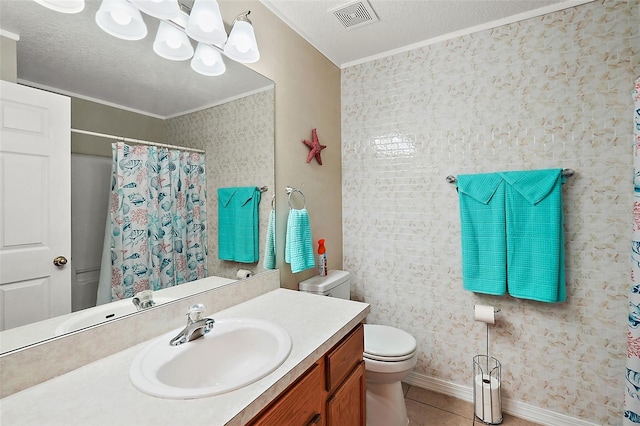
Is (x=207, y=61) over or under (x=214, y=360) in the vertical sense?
over

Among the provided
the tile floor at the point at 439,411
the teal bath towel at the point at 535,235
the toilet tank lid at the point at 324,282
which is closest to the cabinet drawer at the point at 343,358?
the toilet tank lid at the point at 324,282

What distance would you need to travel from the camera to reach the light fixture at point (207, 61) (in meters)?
1.27

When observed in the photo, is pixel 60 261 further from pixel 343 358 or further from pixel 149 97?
pixel 343 358

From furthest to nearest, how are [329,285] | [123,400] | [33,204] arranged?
[329,285] → [33,204] → [123,400]

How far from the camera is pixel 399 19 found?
1812mm

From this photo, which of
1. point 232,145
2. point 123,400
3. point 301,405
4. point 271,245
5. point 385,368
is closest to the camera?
point 123,400

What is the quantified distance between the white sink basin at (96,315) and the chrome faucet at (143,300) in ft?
0.05

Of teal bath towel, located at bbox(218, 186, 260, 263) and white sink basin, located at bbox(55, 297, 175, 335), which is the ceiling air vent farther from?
white sink basin, located at bbox(55, 297, 175, 335)

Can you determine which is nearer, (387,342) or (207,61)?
(207,61)

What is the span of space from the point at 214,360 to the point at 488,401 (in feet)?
5.45

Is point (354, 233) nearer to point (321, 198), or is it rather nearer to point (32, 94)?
point (321, 198)

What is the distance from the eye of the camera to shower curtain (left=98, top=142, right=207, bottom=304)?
962mm

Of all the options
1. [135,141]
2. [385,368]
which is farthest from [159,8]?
[385,368]

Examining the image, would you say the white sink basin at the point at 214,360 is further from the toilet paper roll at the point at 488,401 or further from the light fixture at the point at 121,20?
the toilet paper roll at the point at 488,401
